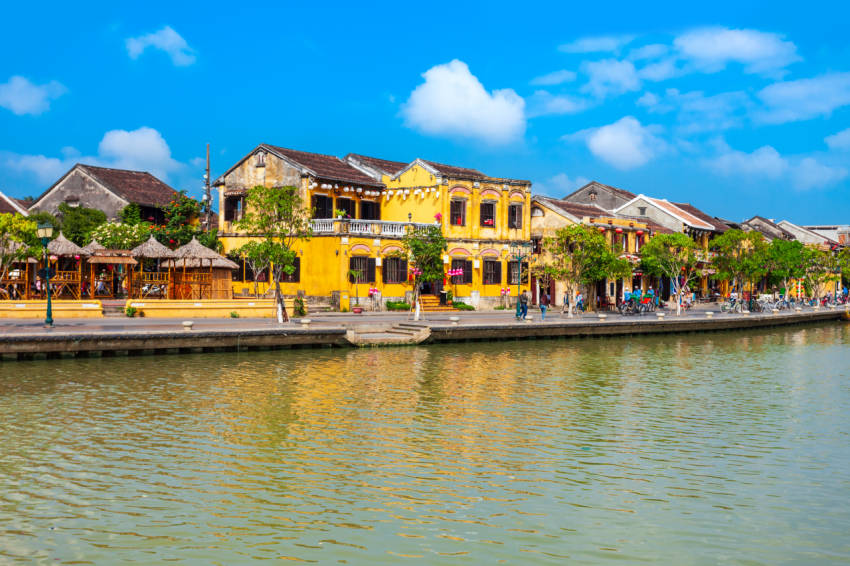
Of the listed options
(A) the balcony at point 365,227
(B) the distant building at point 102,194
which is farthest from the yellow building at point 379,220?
(B) the distant building at point 102,194

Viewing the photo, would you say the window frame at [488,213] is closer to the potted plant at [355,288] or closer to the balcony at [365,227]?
the balcony at [365,227]

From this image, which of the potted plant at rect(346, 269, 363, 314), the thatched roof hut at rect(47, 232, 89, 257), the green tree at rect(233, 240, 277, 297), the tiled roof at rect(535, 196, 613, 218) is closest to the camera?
the green tree at rect(233, 240, 277, 297)

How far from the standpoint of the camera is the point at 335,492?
10984mm

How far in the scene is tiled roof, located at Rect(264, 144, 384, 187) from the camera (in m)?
46.4

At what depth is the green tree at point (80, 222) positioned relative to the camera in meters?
49.7

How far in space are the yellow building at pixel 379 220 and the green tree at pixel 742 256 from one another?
19.0 m

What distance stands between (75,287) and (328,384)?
26.7 metres

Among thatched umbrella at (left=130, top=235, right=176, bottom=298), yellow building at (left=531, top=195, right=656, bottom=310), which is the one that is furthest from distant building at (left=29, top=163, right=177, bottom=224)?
yellow building at (left=531, top=195, right=656, bottom=310)

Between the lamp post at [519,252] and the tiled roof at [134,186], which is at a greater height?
the tiled roof at [134,186]

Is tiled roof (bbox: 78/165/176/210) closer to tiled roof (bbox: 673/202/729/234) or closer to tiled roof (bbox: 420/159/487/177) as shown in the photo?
tiled roof (bbox: 420/159/487/177)

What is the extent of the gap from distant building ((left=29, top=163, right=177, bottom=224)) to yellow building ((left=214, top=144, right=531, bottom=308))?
7813mm

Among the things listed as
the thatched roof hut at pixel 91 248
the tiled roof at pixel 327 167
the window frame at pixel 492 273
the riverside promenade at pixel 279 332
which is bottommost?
the riverside promenade at pixel 279 332

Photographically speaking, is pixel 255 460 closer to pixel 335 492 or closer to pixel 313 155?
pixel 335 492

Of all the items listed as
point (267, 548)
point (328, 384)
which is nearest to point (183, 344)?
point (328, 384)
